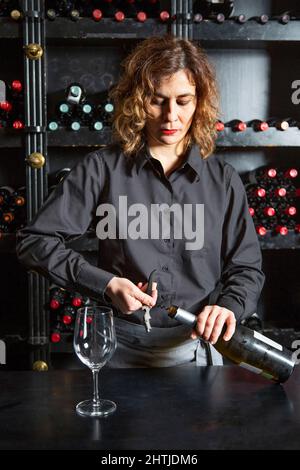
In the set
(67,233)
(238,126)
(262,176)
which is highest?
(238,126)

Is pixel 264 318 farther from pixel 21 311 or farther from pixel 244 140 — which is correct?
pixel 21 311

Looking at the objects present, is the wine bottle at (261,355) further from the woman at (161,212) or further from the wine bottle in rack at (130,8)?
the wine bottle in rack at (130,8)

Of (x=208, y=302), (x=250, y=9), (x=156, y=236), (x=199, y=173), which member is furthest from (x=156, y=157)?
(x=250, y=9)

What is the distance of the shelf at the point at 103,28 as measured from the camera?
239cm

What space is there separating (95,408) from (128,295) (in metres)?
0.33

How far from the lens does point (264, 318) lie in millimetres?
3018

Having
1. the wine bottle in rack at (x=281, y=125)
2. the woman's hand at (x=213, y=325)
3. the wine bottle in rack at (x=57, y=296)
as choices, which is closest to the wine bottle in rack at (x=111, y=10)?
the wine bottle in rack at (x=281, y=125)

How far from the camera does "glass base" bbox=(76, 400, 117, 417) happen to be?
1.04 metres

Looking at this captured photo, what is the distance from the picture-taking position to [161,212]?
175 cm

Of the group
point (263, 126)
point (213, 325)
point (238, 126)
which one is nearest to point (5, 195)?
point (238, 126)

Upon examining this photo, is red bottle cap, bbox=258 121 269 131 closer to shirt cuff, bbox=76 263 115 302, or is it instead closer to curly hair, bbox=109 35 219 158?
curly hair, bbox=109 35 219 158

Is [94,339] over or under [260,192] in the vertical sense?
under

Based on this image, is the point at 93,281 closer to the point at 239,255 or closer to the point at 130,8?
the point at 239,255

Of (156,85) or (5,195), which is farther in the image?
(5,195)
